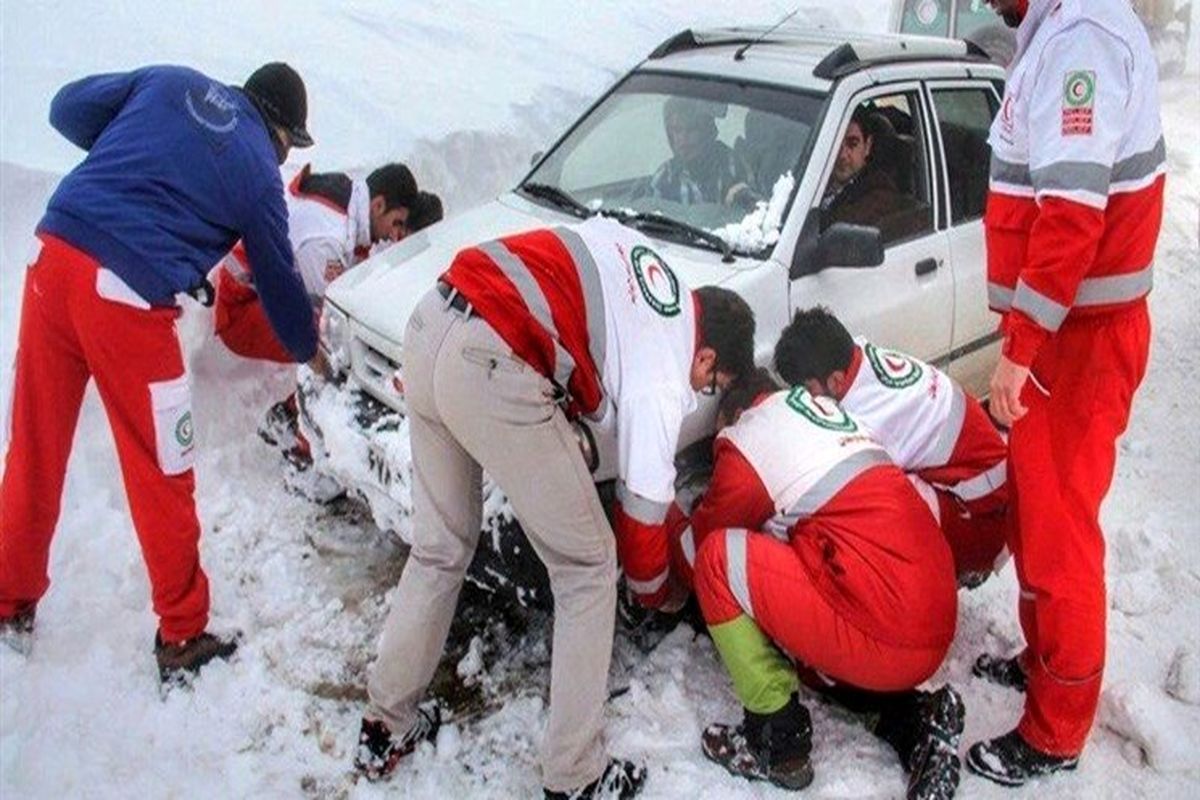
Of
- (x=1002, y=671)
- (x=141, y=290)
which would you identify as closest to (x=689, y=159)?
(x=141, y=290)

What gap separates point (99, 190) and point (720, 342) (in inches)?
65.3

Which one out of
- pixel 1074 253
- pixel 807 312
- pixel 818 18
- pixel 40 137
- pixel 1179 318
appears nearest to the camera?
pixel 1074 253

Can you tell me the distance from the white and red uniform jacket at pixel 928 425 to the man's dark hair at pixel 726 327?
0.53 metres

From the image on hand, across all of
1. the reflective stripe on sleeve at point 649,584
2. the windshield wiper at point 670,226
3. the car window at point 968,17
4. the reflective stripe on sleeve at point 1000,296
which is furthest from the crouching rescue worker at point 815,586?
the car window at point 968,17

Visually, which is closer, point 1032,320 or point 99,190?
point 1032,320

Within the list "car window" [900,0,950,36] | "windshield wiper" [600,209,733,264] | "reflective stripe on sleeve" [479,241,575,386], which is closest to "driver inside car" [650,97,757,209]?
"windshield wiper" [600,209,733,264]

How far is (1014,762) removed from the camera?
2.65 metres

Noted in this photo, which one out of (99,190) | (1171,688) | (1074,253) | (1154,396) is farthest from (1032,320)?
(1154,396)

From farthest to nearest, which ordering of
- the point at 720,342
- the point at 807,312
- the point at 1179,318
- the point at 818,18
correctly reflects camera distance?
the point at 818,18 → the point at 1179,318 → the point at 807,312 → the point at 720,342

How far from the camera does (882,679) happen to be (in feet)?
8.43

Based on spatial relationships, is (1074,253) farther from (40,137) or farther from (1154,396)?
(40,137)

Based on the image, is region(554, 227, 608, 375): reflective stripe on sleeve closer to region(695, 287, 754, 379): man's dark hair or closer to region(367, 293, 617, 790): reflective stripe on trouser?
region(367, 293, 617, 790): reflective stripe on trouser

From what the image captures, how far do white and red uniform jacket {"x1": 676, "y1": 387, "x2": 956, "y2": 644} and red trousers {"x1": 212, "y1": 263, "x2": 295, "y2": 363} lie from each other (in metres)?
1.89

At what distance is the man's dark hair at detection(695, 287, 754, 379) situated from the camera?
2.51 m
